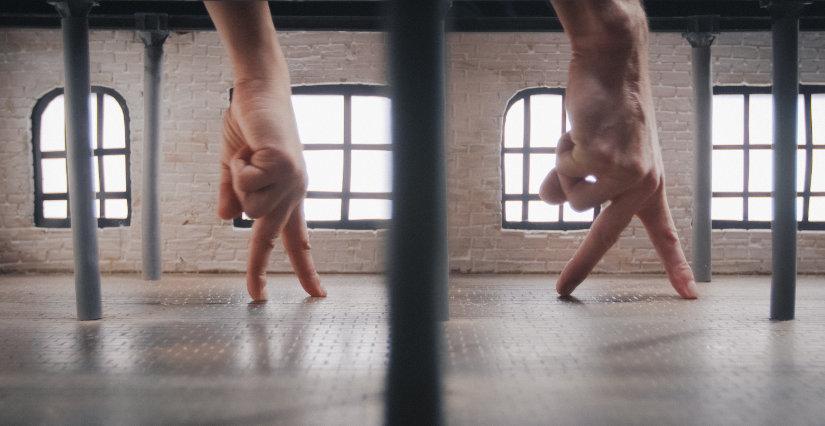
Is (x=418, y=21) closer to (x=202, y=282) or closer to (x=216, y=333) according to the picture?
(x=216, y=333)

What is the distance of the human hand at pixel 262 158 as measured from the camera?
2115 millimetres

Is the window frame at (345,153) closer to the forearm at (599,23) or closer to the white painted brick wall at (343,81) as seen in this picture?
the white painted brick wall at (343,81)

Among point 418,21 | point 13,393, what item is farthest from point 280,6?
point 418,21

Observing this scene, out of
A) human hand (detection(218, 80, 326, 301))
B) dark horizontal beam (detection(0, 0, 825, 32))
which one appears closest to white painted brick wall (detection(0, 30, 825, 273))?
dark horizontal beam (detection(0, 0, 825, 32))

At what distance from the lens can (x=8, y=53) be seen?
21.3ft

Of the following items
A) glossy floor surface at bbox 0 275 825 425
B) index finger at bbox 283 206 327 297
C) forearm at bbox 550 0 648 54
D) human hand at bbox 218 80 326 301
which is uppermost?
forearm at bbox 550 0 648 54

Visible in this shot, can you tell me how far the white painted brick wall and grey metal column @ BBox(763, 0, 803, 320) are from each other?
114 inches

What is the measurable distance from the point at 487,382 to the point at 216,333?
1.45 m

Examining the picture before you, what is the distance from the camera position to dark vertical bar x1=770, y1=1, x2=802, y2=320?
337 centimetres

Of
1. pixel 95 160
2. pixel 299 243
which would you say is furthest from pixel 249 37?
pixel 95 160

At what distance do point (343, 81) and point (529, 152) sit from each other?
1804 millimetres

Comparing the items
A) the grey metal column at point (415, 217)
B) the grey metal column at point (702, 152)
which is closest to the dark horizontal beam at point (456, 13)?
the grey metal column at point (702, 152)

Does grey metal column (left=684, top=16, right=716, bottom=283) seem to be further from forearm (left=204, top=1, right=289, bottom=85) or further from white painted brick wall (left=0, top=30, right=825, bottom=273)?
forearm (left=204, top=1, right=289, bottom=85)

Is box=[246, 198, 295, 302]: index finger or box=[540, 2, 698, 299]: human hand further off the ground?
box=[540, 2, 698, 299]: human hand
